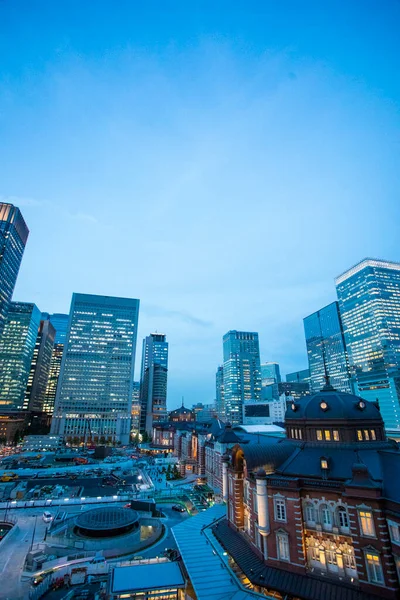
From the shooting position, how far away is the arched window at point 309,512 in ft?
106

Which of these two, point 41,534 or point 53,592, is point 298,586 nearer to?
point 53,592

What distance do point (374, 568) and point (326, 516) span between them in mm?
5117

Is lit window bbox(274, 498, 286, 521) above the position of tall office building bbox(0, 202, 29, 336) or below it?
below

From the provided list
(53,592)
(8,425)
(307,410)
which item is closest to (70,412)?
(8,425)

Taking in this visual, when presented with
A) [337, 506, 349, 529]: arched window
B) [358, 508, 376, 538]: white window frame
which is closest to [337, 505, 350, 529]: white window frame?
[337, 506, 349, 529]: arched window

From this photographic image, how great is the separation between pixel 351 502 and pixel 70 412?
7765 inches

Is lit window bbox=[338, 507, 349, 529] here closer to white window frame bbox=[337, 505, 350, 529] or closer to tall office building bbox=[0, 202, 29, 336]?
white window frame bbox=[337, 505, 350, 529]

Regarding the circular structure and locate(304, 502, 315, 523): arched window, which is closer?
locate(304, 502, 315, 523): arched window

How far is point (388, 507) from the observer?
91.5ft

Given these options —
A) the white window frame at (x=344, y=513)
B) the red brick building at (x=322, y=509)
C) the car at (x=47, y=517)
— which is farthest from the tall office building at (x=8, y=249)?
the white window frame at (x=344, y=513)

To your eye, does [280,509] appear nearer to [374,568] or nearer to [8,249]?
[374,568]

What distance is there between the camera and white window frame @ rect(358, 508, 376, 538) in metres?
28.3

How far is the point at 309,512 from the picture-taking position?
1283 inches

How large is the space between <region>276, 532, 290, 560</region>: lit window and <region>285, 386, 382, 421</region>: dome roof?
13.9 metres
